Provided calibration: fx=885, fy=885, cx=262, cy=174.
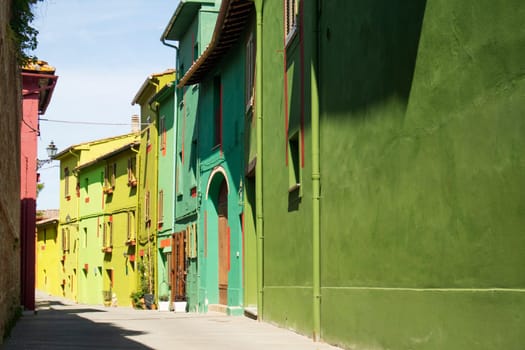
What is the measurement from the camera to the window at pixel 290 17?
14.9m

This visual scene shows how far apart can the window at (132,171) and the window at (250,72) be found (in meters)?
17.9

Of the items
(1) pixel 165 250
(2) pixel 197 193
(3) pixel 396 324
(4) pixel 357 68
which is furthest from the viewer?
(1) pixel 165 250

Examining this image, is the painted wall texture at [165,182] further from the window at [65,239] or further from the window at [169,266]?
the window at [65,239]

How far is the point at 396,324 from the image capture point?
29.4 ft

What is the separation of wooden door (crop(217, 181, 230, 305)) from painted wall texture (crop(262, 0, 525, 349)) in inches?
362

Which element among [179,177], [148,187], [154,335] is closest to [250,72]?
[154,335]

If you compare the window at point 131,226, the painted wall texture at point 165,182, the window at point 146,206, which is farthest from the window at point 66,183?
the painted wall texture at point 165,182

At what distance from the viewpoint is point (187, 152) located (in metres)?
28.4

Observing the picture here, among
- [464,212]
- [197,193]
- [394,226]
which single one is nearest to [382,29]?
[394,226]

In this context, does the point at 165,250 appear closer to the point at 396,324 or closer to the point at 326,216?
the point at 326,216

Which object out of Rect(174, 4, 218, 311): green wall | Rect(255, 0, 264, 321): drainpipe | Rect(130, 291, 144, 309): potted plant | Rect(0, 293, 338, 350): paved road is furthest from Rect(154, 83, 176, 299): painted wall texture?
Rect(0, 293, 338, 350): paved road

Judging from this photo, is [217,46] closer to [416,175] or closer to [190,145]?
[190,145]

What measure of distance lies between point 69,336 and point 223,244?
1019 cm

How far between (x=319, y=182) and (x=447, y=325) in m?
5.16
